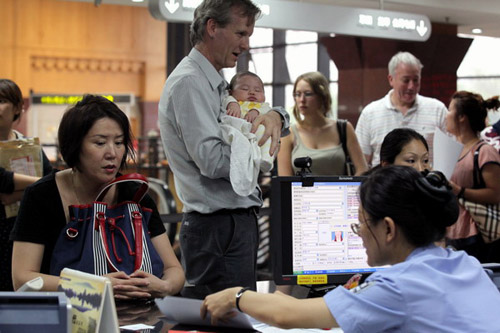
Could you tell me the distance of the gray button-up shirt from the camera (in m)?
2.49

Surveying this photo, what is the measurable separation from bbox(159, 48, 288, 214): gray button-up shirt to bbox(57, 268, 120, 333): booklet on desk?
38.0 inches

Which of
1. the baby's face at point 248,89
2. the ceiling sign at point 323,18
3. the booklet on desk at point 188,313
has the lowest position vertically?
the booklet on desk at point 188,313

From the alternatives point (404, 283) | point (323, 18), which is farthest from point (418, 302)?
point (323, 18)

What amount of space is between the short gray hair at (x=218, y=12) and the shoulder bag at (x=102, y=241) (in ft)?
2.51

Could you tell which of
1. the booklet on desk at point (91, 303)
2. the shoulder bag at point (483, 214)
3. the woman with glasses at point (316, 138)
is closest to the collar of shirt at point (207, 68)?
the booklet on desk at point (91, 303)

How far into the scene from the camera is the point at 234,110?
2.68m

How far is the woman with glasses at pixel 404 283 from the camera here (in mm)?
1499

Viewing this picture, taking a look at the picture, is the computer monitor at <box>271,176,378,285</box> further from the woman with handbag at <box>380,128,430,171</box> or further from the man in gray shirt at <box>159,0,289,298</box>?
the woman with handbag at <box>380,128,430,171</box>

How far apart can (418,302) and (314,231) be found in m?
0.99

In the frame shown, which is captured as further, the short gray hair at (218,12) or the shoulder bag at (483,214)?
the shoulder bag at (483,214)

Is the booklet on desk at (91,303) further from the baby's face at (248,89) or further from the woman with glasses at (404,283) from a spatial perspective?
the baby's face at (248,89)

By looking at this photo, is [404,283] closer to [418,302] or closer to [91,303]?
[418,302]

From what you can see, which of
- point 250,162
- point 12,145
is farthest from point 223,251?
point 12,145

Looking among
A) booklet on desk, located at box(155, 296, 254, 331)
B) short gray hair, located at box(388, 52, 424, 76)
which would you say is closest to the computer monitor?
booklet on desk, located at box(155, 296, 254, 331)
